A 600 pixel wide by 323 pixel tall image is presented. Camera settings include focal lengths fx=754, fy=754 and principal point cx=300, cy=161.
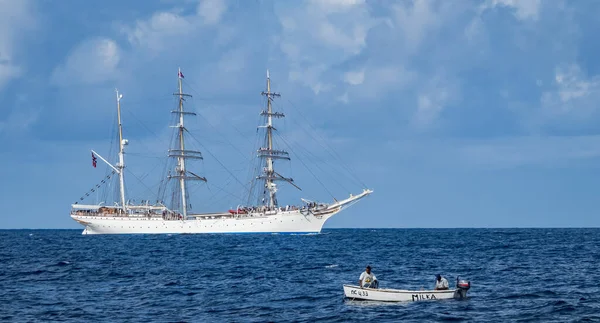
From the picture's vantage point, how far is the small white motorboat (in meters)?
40.7

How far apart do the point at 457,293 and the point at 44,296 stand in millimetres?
24139

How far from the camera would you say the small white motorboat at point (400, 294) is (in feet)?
133

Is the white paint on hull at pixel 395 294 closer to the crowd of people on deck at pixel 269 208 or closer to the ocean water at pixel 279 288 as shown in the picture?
the ocean water at pixel 279 288

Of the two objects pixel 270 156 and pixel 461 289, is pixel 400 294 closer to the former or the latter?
pixel 461 289

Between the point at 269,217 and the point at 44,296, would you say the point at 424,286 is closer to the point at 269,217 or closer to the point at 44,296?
the point at 44,296

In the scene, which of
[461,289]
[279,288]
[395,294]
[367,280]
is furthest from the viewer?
[279,288]

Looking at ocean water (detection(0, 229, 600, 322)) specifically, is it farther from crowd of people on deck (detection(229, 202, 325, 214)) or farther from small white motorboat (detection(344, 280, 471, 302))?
crowd of people on deck (detection(229, 202, 325, 214))

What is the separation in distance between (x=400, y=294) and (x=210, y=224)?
363ft

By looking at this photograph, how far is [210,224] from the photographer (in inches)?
5866

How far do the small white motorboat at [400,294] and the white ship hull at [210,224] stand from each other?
99.7m

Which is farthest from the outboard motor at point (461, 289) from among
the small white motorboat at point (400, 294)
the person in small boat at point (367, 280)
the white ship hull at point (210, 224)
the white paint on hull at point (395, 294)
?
the white ship hull at point (210, 224)

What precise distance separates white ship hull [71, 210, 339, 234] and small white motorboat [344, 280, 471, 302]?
9973cm

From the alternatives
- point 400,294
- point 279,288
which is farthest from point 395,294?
point 279,288

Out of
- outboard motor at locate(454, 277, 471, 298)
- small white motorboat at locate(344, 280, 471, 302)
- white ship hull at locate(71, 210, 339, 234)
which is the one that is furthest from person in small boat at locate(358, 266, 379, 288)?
white ship hull at locate(71, 210, 339, 234)
